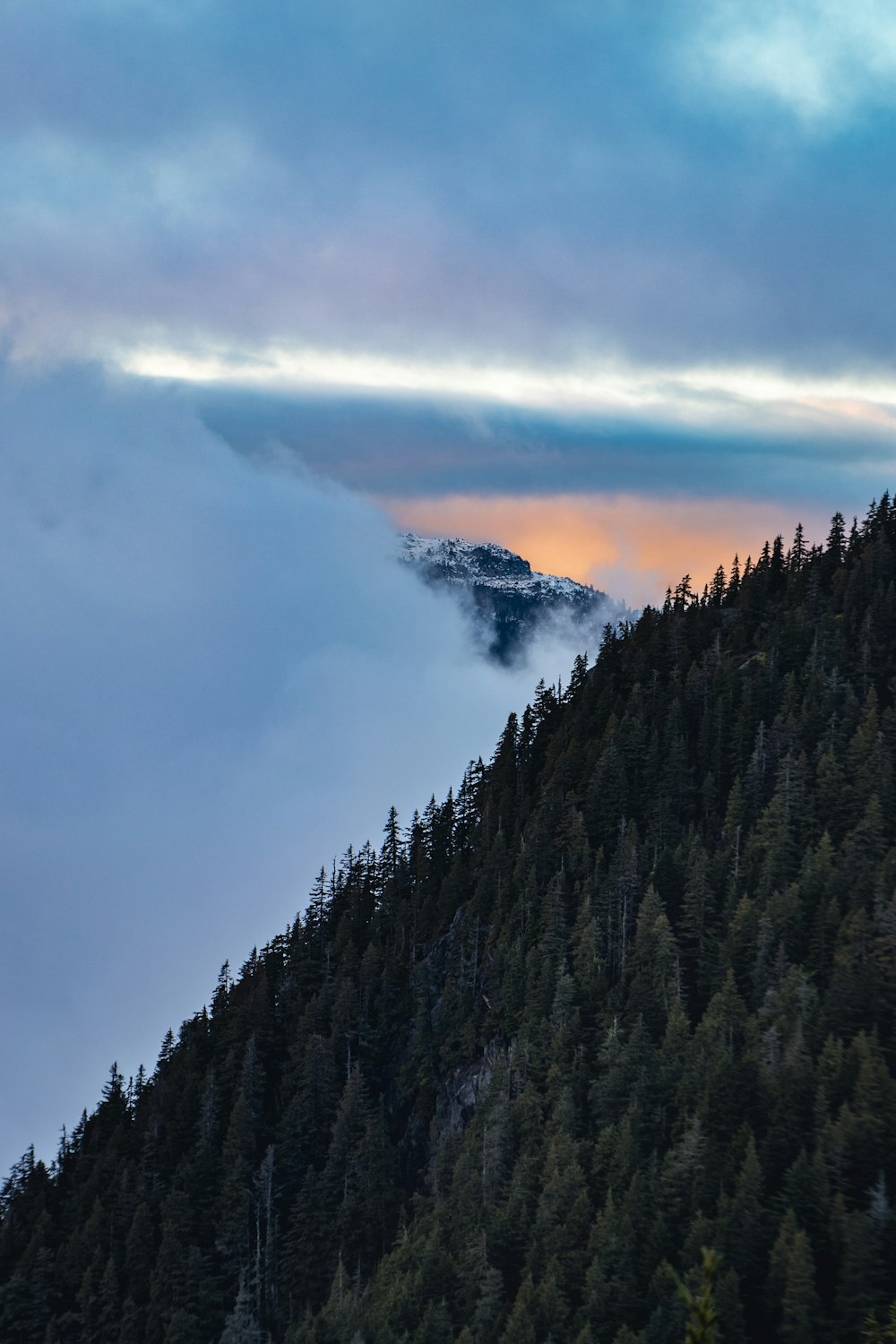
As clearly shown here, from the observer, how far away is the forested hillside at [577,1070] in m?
97.4

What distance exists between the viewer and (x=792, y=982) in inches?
4424

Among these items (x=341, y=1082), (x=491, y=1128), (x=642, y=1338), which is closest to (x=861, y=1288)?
(x=642, y=1338)

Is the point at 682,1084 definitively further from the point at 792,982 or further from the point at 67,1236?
the point at 67,1236

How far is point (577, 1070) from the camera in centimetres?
12638

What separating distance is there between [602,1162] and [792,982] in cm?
2143

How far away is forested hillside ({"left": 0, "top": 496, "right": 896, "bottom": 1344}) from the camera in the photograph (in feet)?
320

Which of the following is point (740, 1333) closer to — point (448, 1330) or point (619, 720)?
point (448, 1330)

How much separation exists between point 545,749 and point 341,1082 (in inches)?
2125

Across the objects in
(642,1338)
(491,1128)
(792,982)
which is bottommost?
(642,1338)

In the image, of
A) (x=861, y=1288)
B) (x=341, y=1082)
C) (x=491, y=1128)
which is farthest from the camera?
(x=341, y=1082)

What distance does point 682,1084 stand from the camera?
112 m

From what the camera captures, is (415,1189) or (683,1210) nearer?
(683,1210)

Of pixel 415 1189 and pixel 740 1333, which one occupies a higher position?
pixel 415 1189

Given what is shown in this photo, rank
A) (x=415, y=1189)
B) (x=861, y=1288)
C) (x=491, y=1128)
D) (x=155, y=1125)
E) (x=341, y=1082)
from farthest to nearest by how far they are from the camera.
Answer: (x=155, y=1125), (x=341, y=1082), (x=415, y=1189), (x=491, y=1128), (x=861, y=1288)
